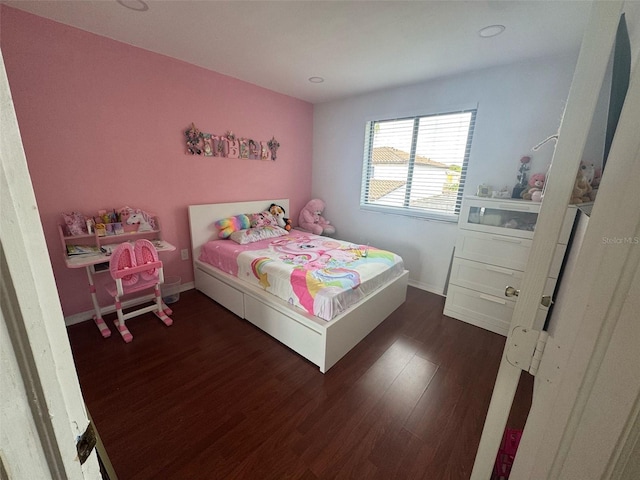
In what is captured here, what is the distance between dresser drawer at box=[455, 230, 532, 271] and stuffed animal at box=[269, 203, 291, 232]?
2125 millimetres

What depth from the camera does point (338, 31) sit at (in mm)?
1953

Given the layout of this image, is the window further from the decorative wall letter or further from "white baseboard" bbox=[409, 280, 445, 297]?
the decorative wall letter

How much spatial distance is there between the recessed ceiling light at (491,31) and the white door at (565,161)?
6.22ft

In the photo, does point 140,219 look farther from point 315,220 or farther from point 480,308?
point 480,308

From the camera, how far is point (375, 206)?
3574mm

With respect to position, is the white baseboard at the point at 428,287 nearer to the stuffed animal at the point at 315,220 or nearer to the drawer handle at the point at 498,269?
the drawer handle at the point at 498,269

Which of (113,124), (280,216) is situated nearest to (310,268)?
(280,216)

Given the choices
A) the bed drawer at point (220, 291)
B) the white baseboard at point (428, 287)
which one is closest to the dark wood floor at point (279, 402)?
the bed drawer at point (220, 291)

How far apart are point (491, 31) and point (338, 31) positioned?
1.12m

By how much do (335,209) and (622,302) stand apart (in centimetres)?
371

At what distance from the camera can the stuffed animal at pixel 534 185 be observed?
2243mm

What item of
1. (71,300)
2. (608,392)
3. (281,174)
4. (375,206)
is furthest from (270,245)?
(608,392)

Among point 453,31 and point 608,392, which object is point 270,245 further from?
point 608,392

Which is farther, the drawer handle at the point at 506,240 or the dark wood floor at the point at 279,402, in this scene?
the drawer handle at the point at 506,240
